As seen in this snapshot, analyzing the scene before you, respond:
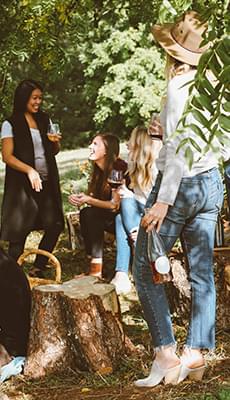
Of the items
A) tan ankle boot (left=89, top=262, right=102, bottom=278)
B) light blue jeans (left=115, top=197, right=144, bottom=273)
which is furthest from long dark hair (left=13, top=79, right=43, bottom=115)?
tan ankle boot (left=89, top=262, right=102, bottom=278)

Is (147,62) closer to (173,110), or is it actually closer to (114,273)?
(114,273)

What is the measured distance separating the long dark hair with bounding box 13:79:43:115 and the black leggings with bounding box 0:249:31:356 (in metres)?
2.05

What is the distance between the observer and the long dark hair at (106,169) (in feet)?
22.4

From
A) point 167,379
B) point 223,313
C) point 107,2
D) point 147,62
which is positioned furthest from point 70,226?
point 147,62

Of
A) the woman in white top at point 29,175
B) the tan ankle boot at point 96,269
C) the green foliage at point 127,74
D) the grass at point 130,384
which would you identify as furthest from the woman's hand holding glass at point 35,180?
the green foliage at point 127,74

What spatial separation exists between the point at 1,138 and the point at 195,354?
3.04 m

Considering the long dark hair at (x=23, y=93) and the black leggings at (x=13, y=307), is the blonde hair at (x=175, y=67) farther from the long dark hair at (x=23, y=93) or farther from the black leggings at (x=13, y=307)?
the long dark hair at (x=23, y=93)

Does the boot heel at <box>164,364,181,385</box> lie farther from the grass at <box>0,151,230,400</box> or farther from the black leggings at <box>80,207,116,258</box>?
the black leggings at <box>80,207,116,258</box>

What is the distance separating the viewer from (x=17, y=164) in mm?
6512

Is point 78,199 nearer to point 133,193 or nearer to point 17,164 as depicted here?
point 133,193

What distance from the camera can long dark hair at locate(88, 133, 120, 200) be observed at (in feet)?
22.4

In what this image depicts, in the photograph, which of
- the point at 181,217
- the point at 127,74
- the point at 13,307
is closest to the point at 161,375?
the point at 181,217

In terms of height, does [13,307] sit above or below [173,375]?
above

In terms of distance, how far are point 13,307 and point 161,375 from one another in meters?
1.11
